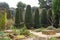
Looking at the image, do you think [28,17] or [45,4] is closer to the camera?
[28,17]

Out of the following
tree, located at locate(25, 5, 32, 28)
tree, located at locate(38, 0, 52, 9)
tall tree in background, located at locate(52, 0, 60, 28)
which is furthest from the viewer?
tree, located at locate(38, 0, 52, 9)

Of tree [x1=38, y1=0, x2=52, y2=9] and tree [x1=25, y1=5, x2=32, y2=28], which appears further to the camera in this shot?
tree [x1=38, y1=0, x2=52, y2=9]

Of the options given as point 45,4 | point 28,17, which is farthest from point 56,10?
point 45,4

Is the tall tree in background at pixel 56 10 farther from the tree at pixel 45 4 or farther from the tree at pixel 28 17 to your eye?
the tree at pixel 45 4

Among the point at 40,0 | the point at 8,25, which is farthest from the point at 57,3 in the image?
the point at 40,0

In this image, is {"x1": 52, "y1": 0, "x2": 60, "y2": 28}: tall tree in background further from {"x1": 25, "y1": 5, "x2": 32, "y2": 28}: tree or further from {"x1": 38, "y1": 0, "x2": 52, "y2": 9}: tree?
{"x1": 38, "y1": 0, "x2": 52, "y2": 9}: tree

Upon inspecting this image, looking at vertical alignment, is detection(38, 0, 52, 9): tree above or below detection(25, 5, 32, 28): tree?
above

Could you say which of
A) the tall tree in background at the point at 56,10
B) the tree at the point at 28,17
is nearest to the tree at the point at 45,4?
the tall tree in background at the point at 56,10

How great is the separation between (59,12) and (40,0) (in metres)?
13.7

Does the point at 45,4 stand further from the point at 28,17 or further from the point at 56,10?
the point at 56,10

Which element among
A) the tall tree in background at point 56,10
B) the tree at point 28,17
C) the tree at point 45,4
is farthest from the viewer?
the tree at point 45,4

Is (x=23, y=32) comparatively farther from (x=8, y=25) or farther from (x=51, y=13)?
(x=51, y=13)

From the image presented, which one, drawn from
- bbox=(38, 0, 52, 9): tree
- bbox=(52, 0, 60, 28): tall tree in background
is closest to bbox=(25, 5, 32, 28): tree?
bbox=(52, 0, 60, 28): tall tree in background

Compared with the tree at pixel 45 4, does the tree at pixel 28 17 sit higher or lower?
lower
